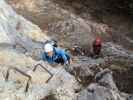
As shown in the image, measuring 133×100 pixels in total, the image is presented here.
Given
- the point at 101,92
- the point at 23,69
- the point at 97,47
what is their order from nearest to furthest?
the point at 101,92
the point at 23,69
the point at 97,47

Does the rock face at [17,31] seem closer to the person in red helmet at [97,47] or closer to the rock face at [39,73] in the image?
the rock face at [39,73]

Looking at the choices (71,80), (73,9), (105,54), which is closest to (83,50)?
(105,54)

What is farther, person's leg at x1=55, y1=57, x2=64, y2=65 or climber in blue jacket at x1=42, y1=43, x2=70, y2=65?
person's leg at x1=55, y1=57, x2=64, y2=65

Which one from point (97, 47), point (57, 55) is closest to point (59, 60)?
point (57, 55)

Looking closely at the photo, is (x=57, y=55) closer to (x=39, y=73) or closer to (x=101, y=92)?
(x=39, y=73)

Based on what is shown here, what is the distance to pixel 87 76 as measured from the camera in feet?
44.5

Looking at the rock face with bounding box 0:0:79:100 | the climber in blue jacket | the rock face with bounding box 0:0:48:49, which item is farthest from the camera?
the rock face with bounding box 0:0:48:49

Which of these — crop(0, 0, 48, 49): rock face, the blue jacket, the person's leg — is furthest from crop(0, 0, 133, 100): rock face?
the blue jacket

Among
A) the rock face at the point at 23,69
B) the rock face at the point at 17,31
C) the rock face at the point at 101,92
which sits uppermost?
the rock face at the point at 17,31

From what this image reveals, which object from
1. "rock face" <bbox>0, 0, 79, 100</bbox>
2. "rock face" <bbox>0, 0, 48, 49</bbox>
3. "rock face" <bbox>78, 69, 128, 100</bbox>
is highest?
"rock face" <bbox>0, 0, 48, 49</bbox>

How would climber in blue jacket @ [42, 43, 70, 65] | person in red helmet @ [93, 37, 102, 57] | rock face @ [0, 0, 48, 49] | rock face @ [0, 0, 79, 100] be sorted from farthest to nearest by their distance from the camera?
person in red helmet @ [93, 37, 102, 57]
rock face @ [0, 0, 48, 49]
climber in blue jacket @ [42, 43, 70, 65]
rock face @ [0, 0, 79, 100]

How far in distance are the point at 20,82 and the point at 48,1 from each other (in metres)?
13.4

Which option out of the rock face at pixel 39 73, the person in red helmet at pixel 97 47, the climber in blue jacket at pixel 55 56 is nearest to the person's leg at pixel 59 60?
the climber in blue jacket at pixel 55 56

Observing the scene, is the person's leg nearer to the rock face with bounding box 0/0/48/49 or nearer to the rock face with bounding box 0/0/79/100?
the rock face with bounding box 0/0/79/100
